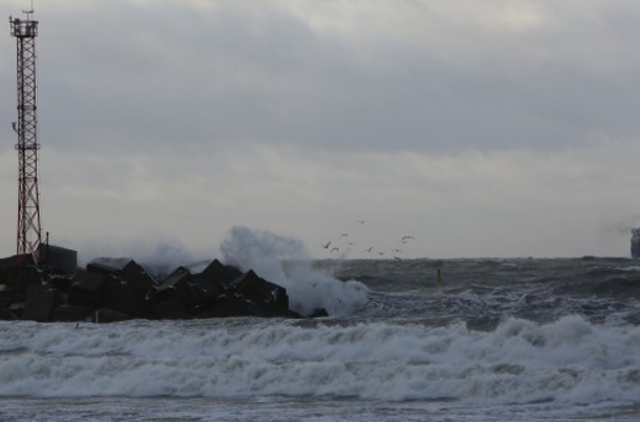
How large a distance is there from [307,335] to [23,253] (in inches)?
521

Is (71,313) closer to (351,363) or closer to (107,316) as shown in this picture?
(107,316)

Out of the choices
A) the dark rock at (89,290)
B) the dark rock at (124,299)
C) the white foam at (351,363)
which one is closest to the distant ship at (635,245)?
the dark rock at (124,299)

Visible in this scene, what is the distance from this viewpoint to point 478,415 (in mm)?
16891

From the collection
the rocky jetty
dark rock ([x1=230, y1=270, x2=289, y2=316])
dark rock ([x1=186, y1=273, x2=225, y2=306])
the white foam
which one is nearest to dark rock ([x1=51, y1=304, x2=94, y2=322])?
the rocky jetty

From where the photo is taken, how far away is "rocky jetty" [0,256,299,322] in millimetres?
28938

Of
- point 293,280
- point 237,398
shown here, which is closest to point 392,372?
point 237,398

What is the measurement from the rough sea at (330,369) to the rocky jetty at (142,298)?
131 centimetres

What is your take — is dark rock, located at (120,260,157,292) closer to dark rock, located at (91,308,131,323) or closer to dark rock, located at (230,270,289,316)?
dark rock, located at (91,308,131,323)

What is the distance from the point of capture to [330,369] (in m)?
20.3

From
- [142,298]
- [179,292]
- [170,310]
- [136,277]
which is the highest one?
[136,277]

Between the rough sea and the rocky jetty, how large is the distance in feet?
4.30

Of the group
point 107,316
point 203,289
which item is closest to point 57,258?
point 203,289

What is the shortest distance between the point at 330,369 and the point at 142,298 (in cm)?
1016

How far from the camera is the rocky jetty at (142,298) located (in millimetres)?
28938
